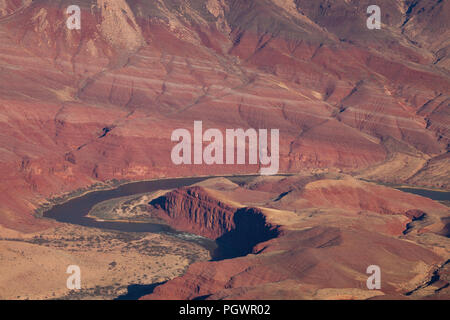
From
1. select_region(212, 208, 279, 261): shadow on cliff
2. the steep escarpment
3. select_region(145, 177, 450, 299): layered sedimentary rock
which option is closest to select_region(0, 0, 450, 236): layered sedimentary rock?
the steep escarpment

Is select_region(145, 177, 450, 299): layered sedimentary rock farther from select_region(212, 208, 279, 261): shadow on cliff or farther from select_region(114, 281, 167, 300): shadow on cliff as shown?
select_region(114, 281, 167, 300): shadow on cliff

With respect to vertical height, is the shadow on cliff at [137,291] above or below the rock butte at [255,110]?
below

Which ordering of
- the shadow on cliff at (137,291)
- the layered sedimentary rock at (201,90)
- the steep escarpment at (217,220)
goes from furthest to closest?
the layered sedimentary rock at (201,90), the steep escarpment at (217,220), the shadow on cliff at (137,291)

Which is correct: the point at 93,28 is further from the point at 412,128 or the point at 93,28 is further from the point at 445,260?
the point at 445,260

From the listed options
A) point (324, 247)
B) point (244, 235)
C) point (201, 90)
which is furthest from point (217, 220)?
point (201, 90)

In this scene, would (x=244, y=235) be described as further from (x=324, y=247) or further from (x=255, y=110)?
(x=255, y=110)

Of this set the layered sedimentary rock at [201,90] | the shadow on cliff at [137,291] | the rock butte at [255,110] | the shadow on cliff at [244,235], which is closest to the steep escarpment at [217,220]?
the shadow on cliff at [244,235]

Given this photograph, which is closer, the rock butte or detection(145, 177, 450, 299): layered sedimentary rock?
detection(145, 177, 450, 299): layered sedimentary rock

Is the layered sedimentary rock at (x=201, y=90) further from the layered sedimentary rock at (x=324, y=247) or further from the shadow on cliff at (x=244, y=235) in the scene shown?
the layered sedimentary rock at (x=324, y=247)
